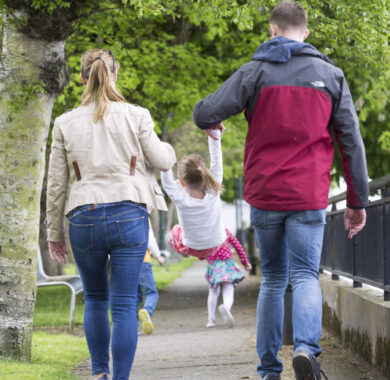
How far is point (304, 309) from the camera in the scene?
4.34 m

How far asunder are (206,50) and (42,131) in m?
9.42

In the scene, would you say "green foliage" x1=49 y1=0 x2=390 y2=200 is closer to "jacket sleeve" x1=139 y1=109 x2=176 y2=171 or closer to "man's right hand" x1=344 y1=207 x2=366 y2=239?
"jacket sleeve" x1=139 y1=109 x2=176 y2=171

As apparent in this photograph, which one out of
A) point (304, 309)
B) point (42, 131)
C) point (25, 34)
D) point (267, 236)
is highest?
point (25, 34)

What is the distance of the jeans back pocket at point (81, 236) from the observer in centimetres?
459

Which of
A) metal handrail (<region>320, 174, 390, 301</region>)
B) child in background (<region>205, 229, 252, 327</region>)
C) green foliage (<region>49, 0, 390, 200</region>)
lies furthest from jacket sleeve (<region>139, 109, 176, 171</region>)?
green foliage (<region>49, 0, 390, 200</region>)

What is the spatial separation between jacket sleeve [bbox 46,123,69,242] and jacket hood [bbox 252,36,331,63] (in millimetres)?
1262

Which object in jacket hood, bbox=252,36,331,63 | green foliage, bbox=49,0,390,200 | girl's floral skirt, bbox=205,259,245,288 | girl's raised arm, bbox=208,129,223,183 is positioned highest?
green foliage, bbox=49,0,390,200

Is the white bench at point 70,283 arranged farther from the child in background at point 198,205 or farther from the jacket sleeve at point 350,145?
the jacket sleeve at point 350,145

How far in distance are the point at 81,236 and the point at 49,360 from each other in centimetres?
A: 307

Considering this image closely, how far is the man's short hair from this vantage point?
15.1ft

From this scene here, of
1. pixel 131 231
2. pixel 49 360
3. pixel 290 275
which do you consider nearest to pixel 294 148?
pixel 290 275

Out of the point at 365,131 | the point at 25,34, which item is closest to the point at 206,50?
the point at 365,131

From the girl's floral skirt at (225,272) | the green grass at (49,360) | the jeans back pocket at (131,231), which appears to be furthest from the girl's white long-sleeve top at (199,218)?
the jeans back pocket at (131,231)

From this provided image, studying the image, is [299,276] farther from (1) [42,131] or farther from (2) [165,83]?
(2) [165,83]
